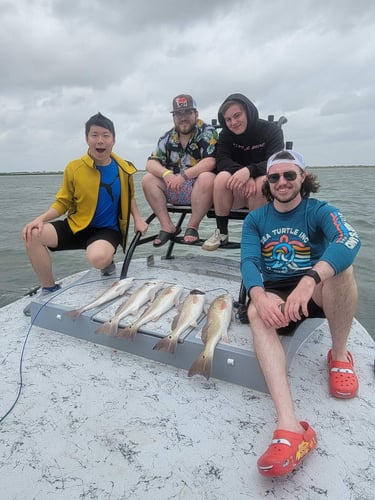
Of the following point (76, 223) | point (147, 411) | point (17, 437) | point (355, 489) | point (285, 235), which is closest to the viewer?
point (355, 489)

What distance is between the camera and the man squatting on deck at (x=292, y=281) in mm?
1940

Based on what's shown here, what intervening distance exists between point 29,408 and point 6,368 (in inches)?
21.7

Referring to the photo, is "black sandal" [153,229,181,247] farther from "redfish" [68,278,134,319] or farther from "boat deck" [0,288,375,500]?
"boat deck" [0,288,375,500]

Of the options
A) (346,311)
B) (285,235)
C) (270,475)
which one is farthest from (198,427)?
(285,235)

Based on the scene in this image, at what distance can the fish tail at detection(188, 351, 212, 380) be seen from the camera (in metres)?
2.32

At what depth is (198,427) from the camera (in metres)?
2.10

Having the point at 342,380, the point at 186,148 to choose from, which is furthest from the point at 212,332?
the point at 186,148

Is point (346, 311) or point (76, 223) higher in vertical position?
point (76, 223)

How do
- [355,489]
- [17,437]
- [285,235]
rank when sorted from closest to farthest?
[355,489], [17,437], [285,235]

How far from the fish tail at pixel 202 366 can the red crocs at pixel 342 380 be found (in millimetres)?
800

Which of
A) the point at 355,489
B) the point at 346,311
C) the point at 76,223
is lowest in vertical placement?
the point at 355,489

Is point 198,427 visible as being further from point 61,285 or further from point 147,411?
point 61,285

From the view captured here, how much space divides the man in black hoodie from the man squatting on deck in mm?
814

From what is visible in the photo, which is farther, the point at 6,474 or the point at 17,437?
the point at 17,437
